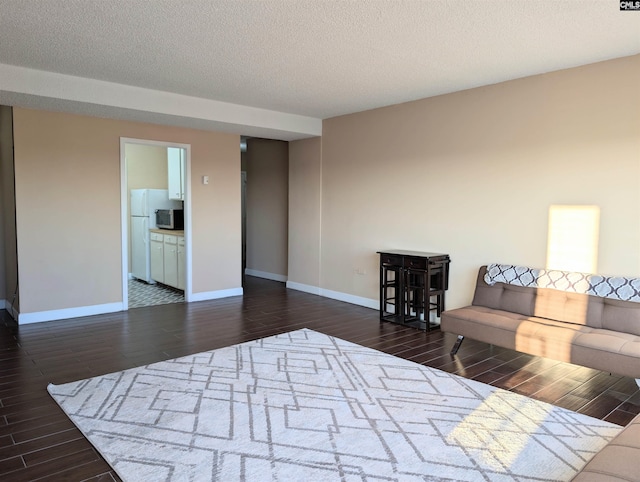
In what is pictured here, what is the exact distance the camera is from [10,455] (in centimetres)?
242

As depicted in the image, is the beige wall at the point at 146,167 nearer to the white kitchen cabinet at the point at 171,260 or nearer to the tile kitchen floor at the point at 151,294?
the white kitchen cabinet at the point at 171,260

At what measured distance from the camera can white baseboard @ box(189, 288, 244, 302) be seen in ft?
20.8

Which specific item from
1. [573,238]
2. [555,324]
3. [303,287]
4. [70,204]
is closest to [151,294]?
[70,204]

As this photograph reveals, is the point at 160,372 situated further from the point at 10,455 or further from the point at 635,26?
the point at 635,26

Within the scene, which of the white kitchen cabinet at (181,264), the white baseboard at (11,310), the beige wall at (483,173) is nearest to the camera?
the beige wall at (483,173)

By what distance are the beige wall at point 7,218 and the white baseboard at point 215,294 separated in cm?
209

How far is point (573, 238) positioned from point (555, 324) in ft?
2.68

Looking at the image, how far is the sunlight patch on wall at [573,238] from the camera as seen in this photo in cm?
388

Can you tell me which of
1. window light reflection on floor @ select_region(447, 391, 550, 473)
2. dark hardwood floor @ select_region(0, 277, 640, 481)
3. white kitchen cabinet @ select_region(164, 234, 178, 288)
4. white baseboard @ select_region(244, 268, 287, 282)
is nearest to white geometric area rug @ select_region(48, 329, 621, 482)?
window light reflection on floor @ select_region(447, 391, 550, 473)

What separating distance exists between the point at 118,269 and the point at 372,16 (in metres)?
4.30

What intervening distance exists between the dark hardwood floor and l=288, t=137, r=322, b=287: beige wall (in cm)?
76

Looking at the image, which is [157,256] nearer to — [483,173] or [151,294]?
[151,294]

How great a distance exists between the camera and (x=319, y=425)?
2.73 meters

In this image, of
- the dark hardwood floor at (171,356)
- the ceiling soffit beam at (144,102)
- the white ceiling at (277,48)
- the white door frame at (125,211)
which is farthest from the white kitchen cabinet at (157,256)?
the white ceiling at (277,48)
